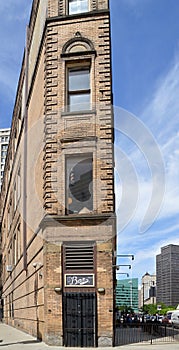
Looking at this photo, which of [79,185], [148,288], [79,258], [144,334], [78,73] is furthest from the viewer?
[148,288]

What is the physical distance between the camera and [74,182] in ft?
64.3

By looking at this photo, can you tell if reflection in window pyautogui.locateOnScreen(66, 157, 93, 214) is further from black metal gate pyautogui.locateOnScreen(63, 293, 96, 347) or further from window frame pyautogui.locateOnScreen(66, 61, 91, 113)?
black metal gate pyautogui.locateOnScreen(63, 293, 96, 347)

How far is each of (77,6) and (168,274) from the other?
72183 mm

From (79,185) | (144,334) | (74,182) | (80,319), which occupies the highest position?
(74,182)

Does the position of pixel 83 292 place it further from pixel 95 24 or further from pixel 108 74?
pixel 95 24

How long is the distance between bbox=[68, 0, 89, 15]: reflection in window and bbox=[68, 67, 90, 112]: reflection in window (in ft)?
9.16

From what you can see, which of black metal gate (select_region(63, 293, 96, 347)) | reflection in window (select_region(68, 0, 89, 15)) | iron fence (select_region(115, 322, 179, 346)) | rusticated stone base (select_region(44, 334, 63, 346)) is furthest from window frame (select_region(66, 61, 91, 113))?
iron fence (select_region(115, 322, 179, 346))

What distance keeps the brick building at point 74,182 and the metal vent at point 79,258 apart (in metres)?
0.04

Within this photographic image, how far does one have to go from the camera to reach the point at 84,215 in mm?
18547

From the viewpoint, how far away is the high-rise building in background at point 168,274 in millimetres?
80375

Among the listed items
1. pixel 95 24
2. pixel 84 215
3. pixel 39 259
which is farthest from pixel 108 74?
A: pixel 39 259

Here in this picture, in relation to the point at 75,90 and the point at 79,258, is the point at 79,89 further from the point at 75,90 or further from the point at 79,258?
the point at 79,258

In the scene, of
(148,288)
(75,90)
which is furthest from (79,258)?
(148,288)

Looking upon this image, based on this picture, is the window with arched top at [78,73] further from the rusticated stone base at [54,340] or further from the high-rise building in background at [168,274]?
the high-rise building in background at [168,274]
